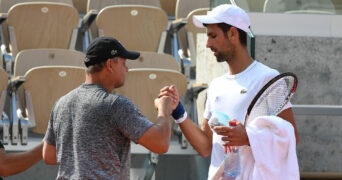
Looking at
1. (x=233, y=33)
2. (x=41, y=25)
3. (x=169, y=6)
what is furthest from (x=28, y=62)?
(x=233, y=33)

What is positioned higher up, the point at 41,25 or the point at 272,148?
the point at 272,148

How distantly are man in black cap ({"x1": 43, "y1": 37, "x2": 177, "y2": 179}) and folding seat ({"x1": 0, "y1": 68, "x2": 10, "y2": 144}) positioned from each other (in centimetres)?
298

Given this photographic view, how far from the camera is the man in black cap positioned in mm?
3922

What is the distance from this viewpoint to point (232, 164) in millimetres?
4301

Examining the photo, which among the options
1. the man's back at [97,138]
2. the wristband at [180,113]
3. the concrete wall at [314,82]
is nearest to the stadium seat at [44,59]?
the concrete wall at [314,82]

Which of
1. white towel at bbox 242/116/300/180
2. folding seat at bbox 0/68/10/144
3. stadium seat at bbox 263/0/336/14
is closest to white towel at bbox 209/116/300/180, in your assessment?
white towel at bbox 242/116/300/180

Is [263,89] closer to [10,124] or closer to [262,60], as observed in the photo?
[262,60]

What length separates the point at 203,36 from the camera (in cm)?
695

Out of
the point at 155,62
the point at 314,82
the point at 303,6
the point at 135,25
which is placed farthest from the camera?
the point at 135,25

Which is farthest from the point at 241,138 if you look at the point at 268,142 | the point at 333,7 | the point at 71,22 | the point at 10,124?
the point at 71,22

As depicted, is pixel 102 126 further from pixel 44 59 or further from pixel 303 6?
pixel 44 59

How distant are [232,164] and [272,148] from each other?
0.23 m

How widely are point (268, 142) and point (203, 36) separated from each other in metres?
2.87

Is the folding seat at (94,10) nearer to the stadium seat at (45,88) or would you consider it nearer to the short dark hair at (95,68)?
the stadium seat at (45,88)
